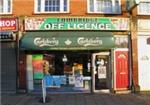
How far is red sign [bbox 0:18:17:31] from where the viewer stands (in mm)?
22266

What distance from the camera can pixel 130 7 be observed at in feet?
72.1

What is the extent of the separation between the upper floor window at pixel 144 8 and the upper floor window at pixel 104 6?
1.12 metres

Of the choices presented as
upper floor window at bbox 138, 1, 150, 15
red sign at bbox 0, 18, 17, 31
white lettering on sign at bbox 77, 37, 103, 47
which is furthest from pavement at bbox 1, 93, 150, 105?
upper floor window at bbox 138, 1, 150, 15

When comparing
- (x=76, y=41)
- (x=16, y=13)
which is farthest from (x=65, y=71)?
(x=16, y=13)

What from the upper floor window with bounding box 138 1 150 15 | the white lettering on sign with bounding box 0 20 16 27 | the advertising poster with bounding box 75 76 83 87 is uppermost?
the upper floor window with bounding box 138 1 150 15

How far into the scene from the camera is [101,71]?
22.6 m

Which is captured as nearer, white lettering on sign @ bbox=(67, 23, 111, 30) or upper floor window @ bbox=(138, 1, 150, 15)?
white lettering on sign @ bbox=(67, 23, 111, 30)

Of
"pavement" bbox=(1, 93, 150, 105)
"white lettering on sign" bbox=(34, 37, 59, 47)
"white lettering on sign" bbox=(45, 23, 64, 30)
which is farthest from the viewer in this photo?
"white lettering on sign" bbox=(45, 23, 64, 30)

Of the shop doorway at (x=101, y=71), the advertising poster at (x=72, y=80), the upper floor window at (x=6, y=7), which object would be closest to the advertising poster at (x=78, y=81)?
the advertising poster at (x=72, y=80)

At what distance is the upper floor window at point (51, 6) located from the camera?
74.0 feet

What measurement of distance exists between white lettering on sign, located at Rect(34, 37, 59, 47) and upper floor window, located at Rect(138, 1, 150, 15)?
4886 millimetres

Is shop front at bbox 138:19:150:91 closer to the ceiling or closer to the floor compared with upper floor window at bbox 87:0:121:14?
closer to the floor

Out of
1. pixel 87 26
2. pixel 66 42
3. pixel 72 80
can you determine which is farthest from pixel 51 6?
pixel 72 80

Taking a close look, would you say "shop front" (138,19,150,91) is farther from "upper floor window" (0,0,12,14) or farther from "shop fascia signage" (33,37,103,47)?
"upper floor window" (0,0,12,14)
